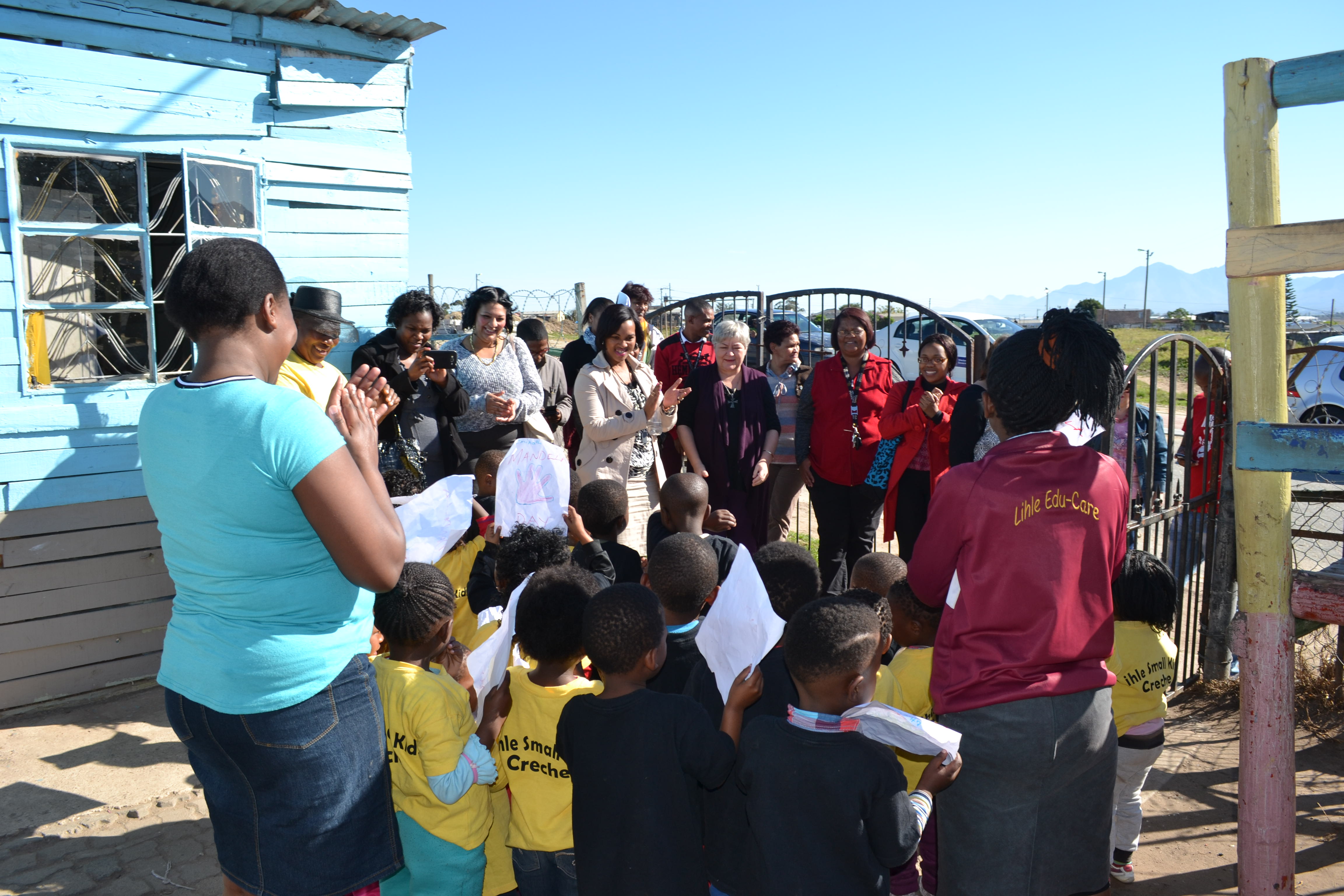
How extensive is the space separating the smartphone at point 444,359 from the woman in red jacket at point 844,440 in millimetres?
2075

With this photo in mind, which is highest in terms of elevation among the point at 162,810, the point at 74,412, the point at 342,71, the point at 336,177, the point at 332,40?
the point at 332,40

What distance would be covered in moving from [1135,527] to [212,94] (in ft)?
16.5

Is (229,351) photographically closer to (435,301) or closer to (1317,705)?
(435,301)

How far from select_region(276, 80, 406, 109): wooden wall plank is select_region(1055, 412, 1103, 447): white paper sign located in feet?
13.7

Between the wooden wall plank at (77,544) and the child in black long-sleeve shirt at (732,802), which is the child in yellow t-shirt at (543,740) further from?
the wooden wall plank at (77,544)

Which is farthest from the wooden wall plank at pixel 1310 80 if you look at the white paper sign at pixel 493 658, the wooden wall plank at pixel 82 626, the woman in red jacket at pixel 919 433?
the wooden wall plank at pixel 82 626

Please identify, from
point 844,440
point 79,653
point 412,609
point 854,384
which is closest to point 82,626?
point 79,653

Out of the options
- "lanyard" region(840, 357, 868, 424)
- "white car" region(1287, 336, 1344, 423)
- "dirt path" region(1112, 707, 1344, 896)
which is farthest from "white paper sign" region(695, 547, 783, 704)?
"white car" region(1287, 336, 1344, 423)

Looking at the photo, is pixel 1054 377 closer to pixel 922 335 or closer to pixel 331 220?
pixel 331 220

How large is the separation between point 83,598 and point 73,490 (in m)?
0.58

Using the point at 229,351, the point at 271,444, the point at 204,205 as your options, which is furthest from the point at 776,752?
the point at 204,205

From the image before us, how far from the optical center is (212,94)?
4.63 meters

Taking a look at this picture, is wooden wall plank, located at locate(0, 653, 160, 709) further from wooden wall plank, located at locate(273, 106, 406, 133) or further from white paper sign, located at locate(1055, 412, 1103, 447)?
white paper sign, located at locate(1055, 412, 1103, 447)

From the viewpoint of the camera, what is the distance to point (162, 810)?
11.8ft
